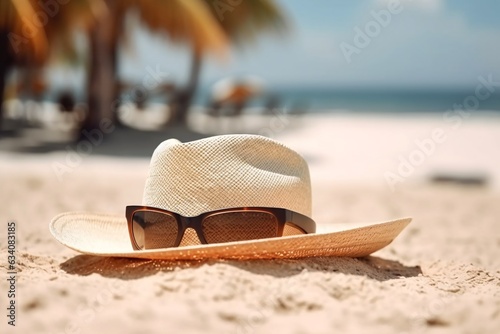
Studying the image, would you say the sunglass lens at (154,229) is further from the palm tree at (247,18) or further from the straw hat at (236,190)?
the palm tree at (247,18)

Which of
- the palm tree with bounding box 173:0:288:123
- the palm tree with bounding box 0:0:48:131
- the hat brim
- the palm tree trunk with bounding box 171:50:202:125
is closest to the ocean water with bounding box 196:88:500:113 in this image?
the palm tree trunk with bounding box 171:50:202:125

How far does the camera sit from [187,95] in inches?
578

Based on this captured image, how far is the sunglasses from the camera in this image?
223cm

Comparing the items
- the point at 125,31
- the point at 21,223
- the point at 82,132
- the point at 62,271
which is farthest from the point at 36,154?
the point at 62,271

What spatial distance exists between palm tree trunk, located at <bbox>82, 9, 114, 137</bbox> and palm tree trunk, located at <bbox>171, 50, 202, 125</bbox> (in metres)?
3.40

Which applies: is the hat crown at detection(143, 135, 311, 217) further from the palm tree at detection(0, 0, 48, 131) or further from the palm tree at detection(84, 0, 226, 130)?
the palm tree at detection(84, 0, 226, 130)

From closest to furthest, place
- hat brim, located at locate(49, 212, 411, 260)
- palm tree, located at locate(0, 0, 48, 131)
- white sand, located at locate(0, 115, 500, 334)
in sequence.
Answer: white sand, located at locate(0, 115, 500, 334) < hat brim, located at locate(49, 212, 411, 260) < palm tree, located at locate(0, 0, 48, 131)

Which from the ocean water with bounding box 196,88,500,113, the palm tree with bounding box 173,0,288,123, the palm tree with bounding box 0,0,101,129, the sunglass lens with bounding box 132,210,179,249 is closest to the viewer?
the sunglass lens with bounding box 132,210,179,249

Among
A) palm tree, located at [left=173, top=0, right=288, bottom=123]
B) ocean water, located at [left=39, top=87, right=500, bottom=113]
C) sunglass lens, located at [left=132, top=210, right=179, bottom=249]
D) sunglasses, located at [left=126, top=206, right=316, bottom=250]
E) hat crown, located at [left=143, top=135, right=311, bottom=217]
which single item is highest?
ocean water, located at [left=39, top=87, right=500, bottom=113]

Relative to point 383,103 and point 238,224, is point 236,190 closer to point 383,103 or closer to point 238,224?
point 238,224

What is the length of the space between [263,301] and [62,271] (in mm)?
1001

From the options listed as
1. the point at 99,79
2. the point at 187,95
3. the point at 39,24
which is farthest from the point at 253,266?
the point at 187,95

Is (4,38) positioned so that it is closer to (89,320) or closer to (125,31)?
(125,31)

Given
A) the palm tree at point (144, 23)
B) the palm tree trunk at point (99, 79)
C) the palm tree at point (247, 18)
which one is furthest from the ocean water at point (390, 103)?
the palm tree trunk at point (99, 79)
